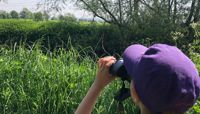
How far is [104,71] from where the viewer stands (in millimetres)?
1920

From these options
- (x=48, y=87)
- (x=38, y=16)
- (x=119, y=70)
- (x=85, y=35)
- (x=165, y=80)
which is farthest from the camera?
(x=38, y=16)

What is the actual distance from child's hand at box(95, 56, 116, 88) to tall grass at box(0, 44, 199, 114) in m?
2.59

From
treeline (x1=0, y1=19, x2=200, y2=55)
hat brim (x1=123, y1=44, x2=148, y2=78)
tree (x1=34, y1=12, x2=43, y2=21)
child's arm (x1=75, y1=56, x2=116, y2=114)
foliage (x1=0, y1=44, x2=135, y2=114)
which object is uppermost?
hat brim (x1=123, y1=44, x2=148, y2=78)

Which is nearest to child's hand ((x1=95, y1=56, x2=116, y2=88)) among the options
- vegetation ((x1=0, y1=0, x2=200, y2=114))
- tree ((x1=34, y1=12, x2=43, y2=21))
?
vegetation ((x1=0, y1=0, x2=200, y2=114))

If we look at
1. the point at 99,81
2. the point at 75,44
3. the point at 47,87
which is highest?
the point at 99,81

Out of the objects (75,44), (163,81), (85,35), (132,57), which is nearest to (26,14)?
(85,35)

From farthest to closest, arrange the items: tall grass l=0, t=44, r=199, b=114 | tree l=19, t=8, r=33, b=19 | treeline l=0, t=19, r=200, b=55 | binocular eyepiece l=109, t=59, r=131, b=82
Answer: tree l=19, t=8, r=33, b=19 < treeline l=0, t=19, r=200, b=55 < tall grass l=0, t=44, r=199, b=114 < binocular eyepiece l=109, t=59, r=131, b=82

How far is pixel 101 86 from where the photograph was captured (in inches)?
77.1

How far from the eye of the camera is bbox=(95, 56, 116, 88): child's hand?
1906 millimetres

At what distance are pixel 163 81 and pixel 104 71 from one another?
0.32 metres

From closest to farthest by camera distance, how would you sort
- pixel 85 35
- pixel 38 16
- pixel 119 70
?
pixel 119 70, pixel 85 35, pixel 38 16

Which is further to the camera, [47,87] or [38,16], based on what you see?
[38,16]

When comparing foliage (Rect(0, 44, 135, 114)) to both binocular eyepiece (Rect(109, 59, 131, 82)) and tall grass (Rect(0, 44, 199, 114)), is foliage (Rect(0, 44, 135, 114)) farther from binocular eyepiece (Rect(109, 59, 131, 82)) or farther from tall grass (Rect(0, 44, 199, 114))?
binocular eyepiece (Rect(109, 59, 131, 82))

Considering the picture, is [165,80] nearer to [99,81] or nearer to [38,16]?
[99,81]
